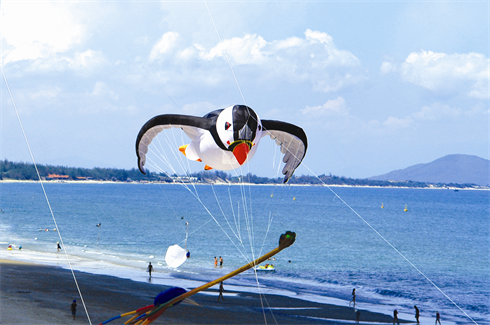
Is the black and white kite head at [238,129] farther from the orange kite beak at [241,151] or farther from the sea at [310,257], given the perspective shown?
the sea at [310,257]

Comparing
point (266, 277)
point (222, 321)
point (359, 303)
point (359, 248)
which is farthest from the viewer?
point (359, 248)

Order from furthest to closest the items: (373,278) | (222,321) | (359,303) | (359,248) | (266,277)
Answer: (359,248), (373,278), (266,277), (359,303), (222,321)

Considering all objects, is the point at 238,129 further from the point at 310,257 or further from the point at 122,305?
the point at 310,257

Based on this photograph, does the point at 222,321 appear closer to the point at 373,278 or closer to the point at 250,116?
the point at 250,116

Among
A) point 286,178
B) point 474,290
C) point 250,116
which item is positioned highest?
point 250,116

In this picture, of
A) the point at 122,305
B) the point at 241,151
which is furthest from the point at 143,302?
the point at 241,151

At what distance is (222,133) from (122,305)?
14688mm

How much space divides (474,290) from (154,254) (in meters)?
26.6

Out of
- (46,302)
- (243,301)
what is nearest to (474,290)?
(243,301)

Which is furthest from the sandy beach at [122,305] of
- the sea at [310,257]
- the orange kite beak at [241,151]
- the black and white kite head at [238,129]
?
the black and white kite head at [238,129]

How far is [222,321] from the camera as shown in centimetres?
2062

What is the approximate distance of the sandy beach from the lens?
20141 mm

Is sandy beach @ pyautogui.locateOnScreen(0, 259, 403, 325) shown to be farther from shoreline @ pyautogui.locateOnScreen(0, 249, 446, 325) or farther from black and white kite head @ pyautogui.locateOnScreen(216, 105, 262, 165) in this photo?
black and white kite head @ pyautogui.locateOnScreen(216, 105, 262, 165)

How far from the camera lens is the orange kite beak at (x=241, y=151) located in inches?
434
